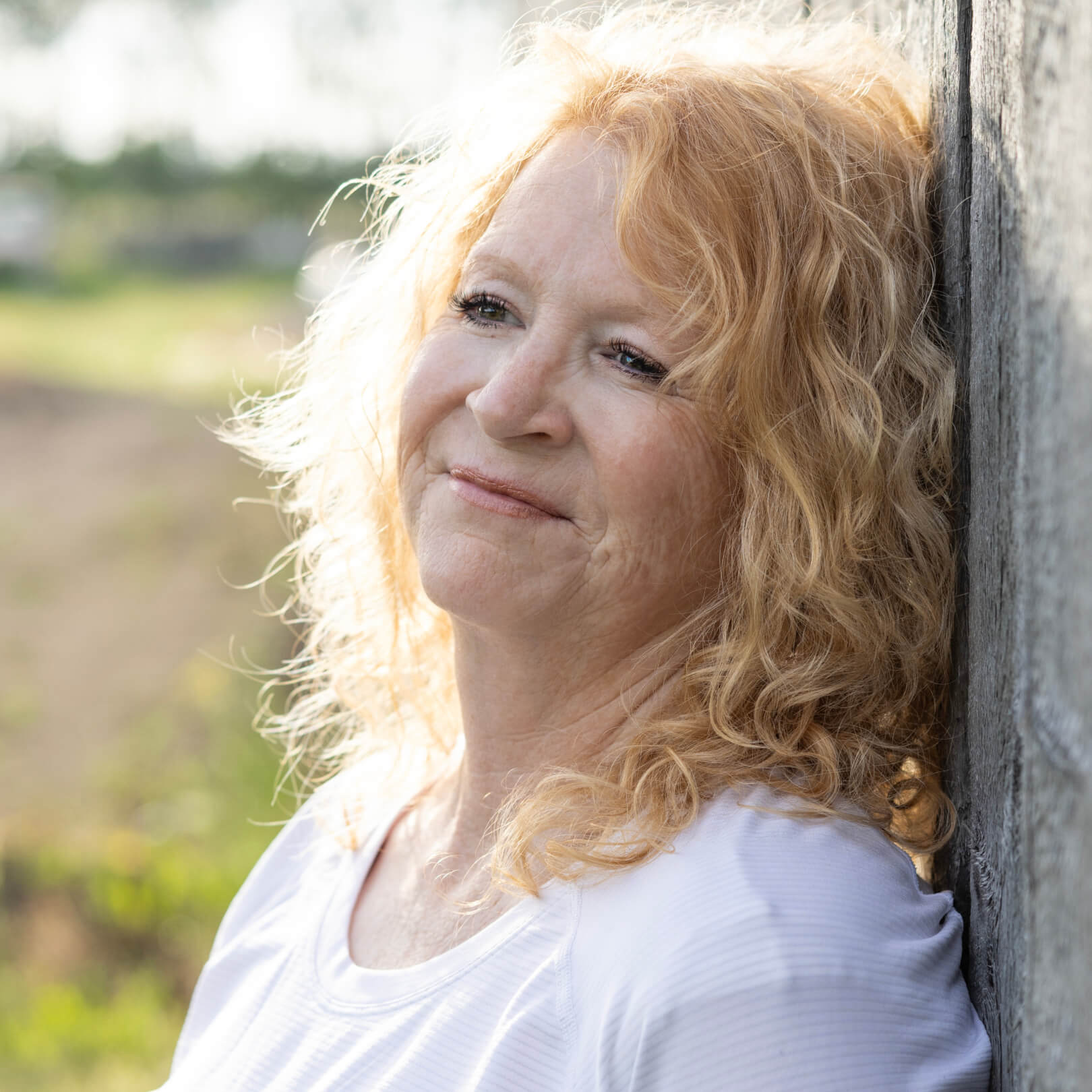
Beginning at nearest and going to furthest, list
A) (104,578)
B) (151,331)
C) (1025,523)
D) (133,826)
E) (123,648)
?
(1025,523)
(133,826)
(123,648)
(104,578)
(151,331)

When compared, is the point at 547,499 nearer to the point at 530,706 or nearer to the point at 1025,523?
the point at 530,706

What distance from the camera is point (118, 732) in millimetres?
5750

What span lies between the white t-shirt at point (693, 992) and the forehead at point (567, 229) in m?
0.59

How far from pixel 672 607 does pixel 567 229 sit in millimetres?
478

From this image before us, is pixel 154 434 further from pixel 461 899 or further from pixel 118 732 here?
pixel 461 899

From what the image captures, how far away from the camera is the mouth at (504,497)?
4.62 ft

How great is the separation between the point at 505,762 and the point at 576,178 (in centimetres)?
77

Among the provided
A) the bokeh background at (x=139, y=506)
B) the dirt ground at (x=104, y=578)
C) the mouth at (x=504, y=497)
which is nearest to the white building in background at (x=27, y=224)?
the bokeh background at (x=139, y=506)

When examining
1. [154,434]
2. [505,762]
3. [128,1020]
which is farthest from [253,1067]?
[154,434]

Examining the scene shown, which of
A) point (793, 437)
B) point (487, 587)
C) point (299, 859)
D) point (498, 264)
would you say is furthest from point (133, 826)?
point (793, 437)

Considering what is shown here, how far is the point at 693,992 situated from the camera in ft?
3.38

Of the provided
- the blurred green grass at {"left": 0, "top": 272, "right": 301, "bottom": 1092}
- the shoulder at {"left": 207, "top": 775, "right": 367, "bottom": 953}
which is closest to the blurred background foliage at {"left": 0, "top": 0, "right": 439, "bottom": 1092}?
the blurred green grass at {"left": 0, "top": 272, "right": 301, "bottom": 1092}

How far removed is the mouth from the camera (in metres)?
1.41

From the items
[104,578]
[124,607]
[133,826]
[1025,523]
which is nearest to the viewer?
[1025,523]
